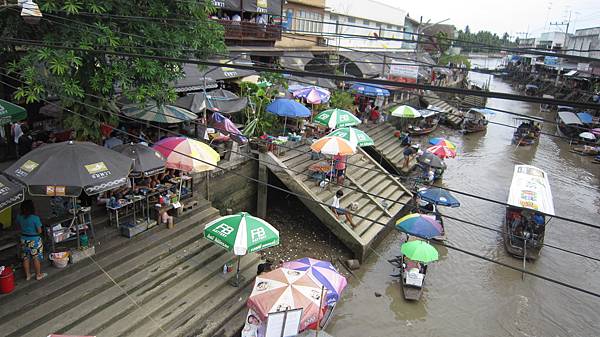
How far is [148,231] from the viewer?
9.61 metres

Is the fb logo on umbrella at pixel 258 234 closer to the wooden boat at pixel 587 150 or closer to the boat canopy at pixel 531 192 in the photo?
the boat canopy at pixel 531 192

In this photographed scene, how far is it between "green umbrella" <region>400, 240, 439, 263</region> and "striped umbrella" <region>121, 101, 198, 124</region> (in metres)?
7.31

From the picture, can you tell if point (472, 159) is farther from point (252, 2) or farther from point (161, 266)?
point (161, 266)

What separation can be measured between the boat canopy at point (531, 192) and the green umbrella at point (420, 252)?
12.9ft

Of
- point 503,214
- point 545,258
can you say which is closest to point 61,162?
point 545,258

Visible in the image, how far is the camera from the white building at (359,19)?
1395 inches

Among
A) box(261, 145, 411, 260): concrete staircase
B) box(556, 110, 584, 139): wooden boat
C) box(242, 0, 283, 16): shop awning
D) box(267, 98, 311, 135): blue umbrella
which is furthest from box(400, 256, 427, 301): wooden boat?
box(556, 110, 584, 139): wooden boat

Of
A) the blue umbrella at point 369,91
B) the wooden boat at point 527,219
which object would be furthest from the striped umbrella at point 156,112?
the blue umbrella at point 369,91

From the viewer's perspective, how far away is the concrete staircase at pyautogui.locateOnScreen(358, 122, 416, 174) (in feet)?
65.8

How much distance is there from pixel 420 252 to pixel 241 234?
4960 mm

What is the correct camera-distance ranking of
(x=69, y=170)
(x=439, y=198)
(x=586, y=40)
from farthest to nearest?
(x=586, y=40)
(x=439, y=198)
(x=69, y=170)

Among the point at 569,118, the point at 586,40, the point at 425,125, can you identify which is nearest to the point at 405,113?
the point at 425,125

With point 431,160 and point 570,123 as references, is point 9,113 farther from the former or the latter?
point 570,123

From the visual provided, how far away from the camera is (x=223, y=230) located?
348 inches
